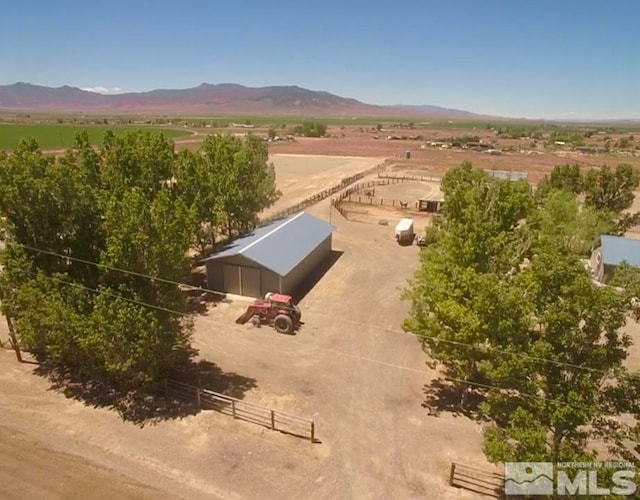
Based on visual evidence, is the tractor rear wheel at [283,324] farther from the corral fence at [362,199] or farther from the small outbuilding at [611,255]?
the corral fence at [362,199]

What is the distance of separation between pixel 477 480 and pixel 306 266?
820 inches

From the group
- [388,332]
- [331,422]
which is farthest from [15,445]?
[388,332]

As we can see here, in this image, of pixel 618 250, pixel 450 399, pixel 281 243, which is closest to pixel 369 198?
pixel 281 243

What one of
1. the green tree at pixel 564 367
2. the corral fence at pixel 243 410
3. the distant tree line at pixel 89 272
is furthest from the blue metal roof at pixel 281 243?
the green tree at pixel 564 367

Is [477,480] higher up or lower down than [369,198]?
lower down

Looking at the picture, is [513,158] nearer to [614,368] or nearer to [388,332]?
[388,332]

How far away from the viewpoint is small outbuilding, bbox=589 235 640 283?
31297mm

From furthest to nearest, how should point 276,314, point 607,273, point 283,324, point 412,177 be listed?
1. point 412,177
2. point 607,273
3. point 276,314
4. point 283,324

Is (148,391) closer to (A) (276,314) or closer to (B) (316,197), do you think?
(A) (276,314)

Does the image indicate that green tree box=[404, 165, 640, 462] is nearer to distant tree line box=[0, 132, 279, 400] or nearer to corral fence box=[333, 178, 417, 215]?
distant tree line box=[0, 132, 279, 400]

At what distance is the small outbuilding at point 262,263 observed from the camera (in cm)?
2962

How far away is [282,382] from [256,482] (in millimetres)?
6202

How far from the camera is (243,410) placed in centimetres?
1909

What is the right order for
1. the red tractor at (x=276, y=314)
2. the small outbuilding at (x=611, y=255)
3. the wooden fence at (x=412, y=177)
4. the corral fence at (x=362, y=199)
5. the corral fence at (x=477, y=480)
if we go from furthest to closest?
the wooden fence at (x=412, y=177) → the corral fence at (x=362, y=199) → the small outbuilding at (x=611, y=255) → the red tractor at (x=276, y=314) → the corral fence at (x=477, y=480)
